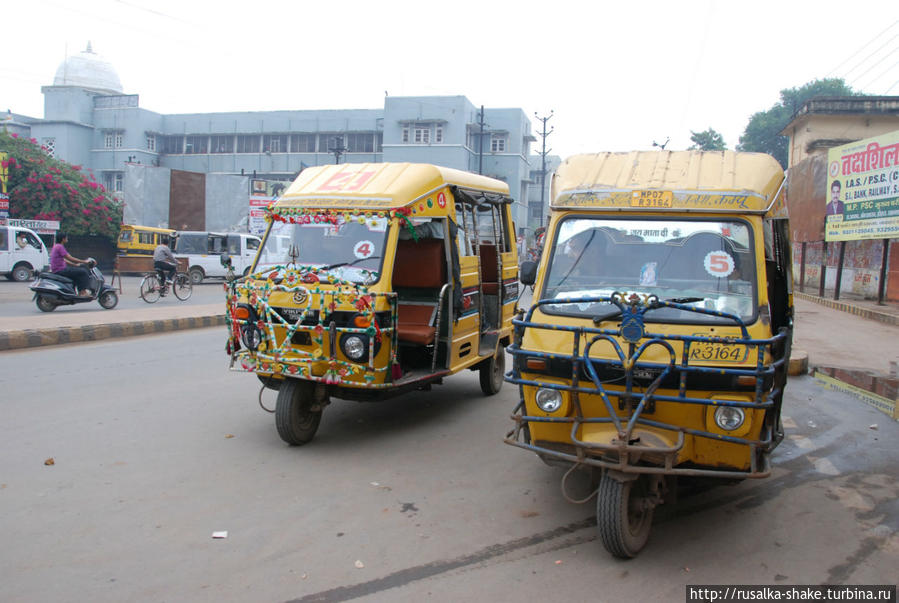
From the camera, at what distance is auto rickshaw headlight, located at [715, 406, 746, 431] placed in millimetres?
3723

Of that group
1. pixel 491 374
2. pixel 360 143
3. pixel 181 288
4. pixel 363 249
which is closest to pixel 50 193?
pixel 181 288

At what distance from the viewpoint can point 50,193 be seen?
31.0 m

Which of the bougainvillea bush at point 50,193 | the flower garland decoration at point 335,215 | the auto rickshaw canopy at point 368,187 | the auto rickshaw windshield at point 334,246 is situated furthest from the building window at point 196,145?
the flower garland decoration at point 335,215

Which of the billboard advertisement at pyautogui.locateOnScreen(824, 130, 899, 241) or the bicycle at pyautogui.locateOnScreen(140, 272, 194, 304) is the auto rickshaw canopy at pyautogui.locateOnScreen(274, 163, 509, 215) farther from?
the billboard advertisement at pyautogui.locateOnScreen(824, 130, 899, 241)

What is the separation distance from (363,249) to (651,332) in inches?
118

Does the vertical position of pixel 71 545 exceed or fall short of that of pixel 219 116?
it falls short

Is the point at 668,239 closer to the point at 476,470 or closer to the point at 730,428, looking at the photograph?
the point at 730,428

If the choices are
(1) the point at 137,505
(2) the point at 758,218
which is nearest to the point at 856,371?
(2) the point at 758,218

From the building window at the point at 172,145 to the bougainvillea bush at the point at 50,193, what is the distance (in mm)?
18778

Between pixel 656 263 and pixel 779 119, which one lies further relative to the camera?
pixel 779 119

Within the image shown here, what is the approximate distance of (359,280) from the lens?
589cm

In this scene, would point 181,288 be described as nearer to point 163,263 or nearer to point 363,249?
point 163,263

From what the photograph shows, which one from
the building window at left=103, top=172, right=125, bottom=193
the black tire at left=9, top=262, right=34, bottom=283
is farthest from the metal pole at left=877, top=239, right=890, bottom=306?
the building window at left=103, top=172, right=125, bottom=193

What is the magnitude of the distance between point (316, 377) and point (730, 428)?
318 centimetres
